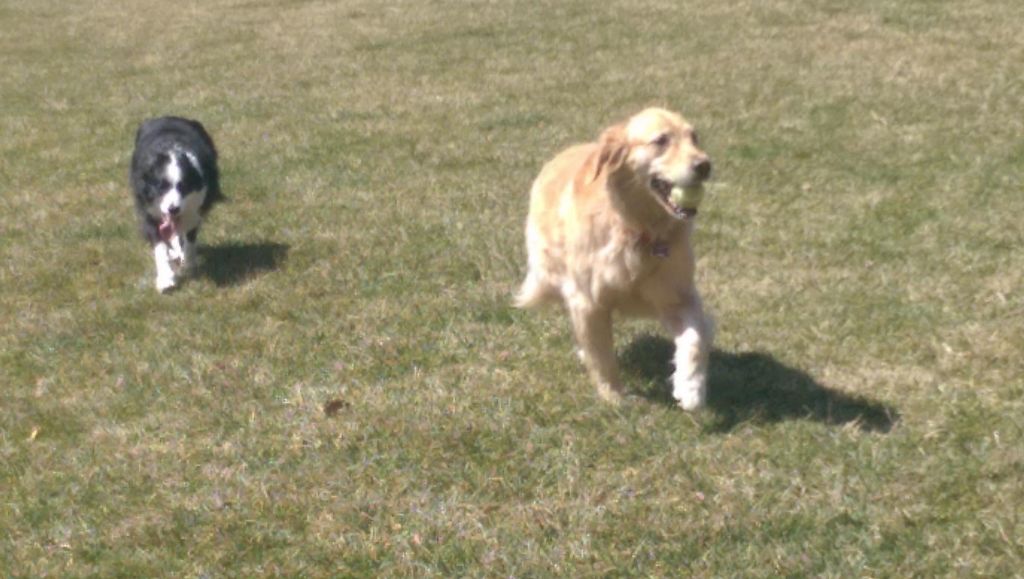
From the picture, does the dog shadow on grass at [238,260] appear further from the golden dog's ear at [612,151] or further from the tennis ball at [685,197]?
the tennis ball at [685,197]

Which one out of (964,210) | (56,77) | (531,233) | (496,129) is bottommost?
(56,77)

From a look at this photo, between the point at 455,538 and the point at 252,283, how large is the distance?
339 cm

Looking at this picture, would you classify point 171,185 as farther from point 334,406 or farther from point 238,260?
point 334,406

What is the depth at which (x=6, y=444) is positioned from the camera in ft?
17.5

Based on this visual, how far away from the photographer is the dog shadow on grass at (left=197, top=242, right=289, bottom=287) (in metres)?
7.49

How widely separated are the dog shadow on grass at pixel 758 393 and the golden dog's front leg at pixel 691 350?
0.47 ft

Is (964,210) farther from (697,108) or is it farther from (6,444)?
(6,444)

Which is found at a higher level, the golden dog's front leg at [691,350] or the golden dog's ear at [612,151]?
the golden dog's ear at [612,151]

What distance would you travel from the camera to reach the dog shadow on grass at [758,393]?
16.2 feet

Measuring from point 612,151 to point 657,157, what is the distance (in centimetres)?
20

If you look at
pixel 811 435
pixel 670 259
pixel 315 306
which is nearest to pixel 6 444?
pixel 315 306

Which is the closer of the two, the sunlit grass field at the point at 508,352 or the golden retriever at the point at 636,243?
the sunlit grass field at the point at 508,352

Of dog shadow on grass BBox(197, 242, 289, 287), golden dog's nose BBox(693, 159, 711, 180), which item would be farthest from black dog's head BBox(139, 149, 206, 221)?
golden dog's nose BBox(693, 159, 711, 180)

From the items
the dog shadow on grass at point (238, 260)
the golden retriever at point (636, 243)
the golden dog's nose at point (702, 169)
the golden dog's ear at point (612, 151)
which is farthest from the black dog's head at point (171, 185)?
the golden dog's nose at point (702, 169)
